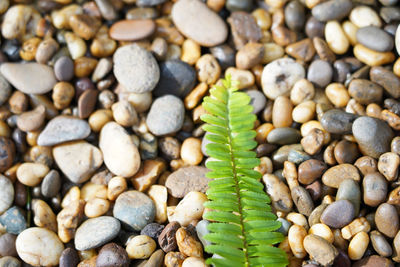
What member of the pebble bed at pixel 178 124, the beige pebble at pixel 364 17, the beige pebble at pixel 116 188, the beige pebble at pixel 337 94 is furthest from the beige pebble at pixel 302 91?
the beige pebble at pixel 116 188

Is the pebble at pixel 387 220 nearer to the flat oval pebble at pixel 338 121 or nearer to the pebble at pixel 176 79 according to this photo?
the flat oval pebble at pixel 338 121

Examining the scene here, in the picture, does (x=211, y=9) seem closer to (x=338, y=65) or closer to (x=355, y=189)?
(x=338, y=65)

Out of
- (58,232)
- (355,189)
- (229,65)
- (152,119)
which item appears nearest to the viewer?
(355,189)

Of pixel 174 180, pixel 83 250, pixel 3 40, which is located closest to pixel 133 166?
pixel 174 180

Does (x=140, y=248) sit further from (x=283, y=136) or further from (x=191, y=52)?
(x=191, y=52)

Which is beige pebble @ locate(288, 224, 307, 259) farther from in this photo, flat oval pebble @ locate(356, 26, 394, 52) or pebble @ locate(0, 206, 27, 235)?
pebble @ locate(0, 206, 27, 235)

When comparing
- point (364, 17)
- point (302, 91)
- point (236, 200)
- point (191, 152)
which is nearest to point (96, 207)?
point (191, 152)
